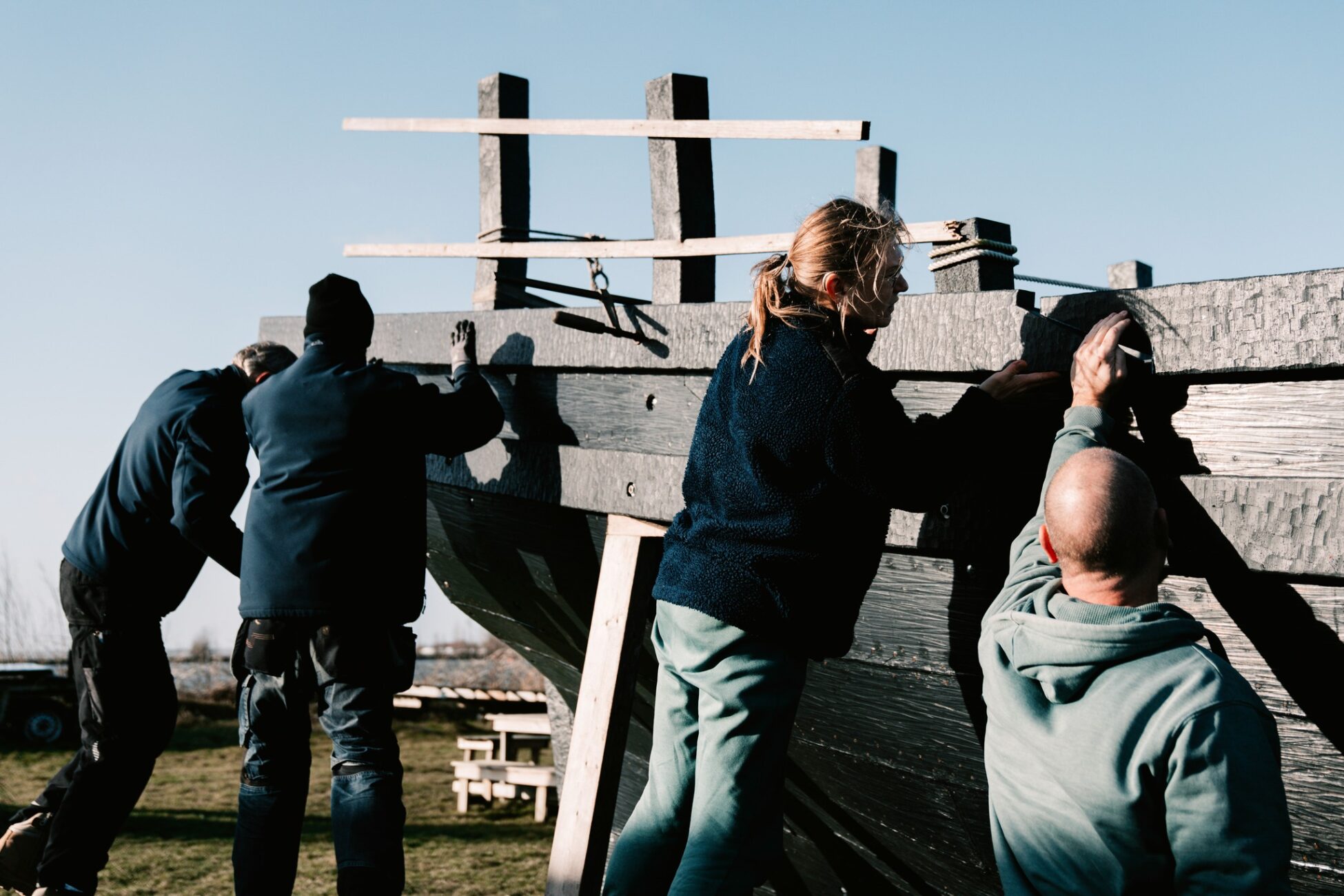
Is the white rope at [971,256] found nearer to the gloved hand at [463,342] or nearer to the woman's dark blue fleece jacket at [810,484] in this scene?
the woman's dark blue fleece jacket at [810,484]

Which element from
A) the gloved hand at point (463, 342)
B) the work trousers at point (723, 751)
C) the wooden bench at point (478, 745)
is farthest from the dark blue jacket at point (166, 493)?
the wooden bench at point (478, 745)

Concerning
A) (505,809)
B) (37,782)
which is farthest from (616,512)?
(37,782)

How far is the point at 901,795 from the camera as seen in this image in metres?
3.08

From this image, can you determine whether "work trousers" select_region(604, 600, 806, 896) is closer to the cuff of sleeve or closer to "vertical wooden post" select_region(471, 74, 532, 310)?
the cuff of sleeve

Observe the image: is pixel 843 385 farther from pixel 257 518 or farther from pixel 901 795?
pixel 257 518

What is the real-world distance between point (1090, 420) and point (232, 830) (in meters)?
5.40

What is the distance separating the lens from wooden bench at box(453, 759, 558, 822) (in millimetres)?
7688

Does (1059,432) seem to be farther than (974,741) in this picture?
No

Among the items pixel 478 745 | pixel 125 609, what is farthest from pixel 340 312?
pixel 478 745

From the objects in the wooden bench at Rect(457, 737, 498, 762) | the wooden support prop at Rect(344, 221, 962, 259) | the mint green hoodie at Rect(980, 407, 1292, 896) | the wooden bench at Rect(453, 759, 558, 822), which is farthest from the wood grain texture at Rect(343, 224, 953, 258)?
the wooden bench at Rect(457, 737, 498, 762)

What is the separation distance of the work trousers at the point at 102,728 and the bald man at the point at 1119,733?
2.75 m

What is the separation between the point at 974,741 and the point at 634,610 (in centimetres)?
A: 83

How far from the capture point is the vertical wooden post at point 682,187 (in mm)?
3361

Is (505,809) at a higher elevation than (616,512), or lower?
lower
